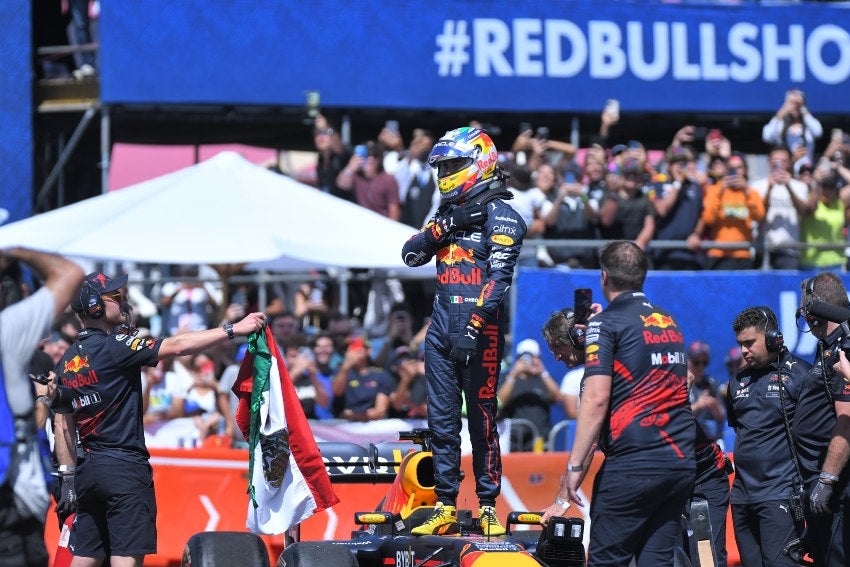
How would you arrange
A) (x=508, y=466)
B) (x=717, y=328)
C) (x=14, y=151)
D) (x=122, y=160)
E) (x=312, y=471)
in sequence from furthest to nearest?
1. (x=122, y=160)
2. (x=14, y=151)
3. (x=717, y=328)
4. (x=508, y=466)
5. (x=312, y=471)

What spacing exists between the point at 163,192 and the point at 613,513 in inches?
284

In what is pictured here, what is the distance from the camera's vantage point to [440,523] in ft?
25.8

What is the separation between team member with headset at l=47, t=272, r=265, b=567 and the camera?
26.9 feet

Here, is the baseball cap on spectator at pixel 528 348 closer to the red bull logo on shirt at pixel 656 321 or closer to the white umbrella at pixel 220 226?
the white umbrella at pixel 220 226

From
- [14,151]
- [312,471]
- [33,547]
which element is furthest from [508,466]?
[14,151]

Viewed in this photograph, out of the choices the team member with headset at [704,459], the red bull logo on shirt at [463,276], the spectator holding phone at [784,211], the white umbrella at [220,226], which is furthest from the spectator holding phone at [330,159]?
the red bull logo on shirt at [463,276]

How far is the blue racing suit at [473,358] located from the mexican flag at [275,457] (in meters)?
0.75

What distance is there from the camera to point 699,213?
1548 centimetres

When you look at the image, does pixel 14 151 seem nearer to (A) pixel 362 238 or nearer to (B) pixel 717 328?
(A) pixel 362 238

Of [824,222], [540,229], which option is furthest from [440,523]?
[824,222]

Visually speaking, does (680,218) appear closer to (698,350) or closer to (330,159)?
(698,350)

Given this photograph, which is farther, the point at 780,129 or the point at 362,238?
the point at 780,129

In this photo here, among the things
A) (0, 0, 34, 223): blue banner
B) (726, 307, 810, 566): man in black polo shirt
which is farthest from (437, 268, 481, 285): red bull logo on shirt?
(0, 0, 34, 223): blue banner

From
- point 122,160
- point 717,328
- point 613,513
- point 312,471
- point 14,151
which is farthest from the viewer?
point 122,160
